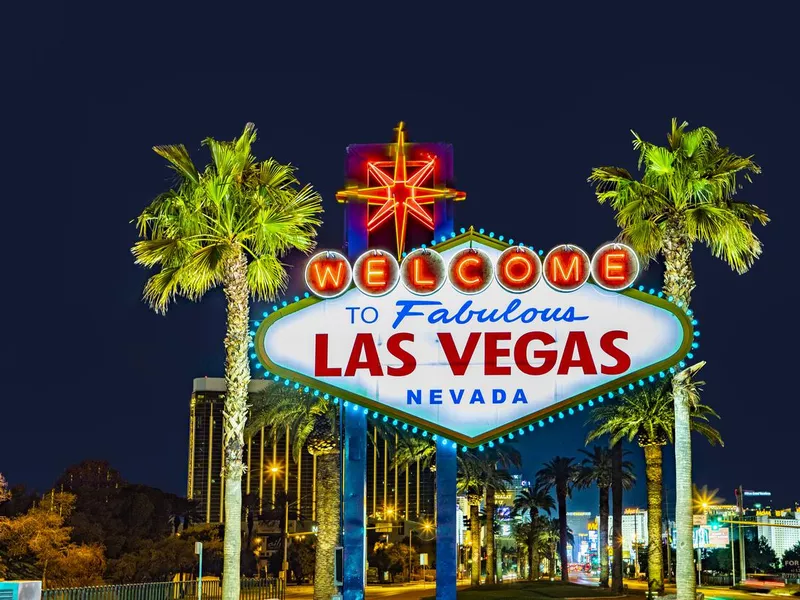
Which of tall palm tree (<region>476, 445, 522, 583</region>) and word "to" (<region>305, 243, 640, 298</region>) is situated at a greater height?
word "to" (<region>305, 243, 640, 298</region>)

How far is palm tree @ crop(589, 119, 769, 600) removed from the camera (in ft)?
74.1

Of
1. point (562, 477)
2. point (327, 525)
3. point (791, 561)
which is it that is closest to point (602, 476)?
point (562, 477)

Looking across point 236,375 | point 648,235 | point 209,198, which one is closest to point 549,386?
point 648,235

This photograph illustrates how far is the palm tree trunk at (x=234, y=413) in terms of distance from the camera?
20766mm

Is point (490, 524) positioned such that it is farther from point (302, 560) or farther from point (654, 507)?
point (302, 560)

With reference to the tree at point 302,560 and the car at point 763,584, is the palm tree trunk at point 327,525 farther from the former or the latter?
the tree at point 302,560

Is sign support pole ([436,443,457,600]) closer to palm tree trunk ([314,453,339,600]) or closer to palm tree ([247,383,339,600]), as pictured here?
palm tree ([247,383,339,600])

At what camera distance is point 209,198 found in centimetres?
2248

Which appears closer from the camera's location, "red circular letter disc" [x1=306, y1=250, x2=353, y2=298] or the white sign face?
the white sign face

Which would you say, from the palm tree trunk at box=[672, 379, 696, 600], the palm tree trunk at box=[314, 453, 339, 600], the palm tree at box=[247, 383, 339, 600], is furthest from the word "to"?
the palm tree trunk at box=[314, 453, 339, 600]

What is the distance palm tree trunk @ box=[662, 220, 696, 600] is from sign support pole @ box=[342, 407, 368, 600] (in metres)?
6.86

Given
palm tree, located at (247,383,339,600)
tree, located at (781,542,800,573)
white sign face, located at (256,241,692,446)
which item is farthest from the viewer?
tree, located at (781,542,800,573)

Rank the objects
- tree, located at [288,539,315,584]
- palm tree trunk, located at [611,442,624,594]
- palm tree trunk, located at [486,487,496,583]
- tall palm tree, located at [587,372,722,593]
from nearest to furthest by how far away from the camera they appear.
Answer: tall palm tree, located at [587,372,722,593], palm tree trunk, located at [611,442,624,594], palm tree trunk, located at [486,487,496,583], tree, located at [288,539,315,584]

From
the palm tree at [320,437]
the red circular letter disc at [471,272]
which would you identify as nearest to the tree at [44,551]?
the palm tree at [320,437]
